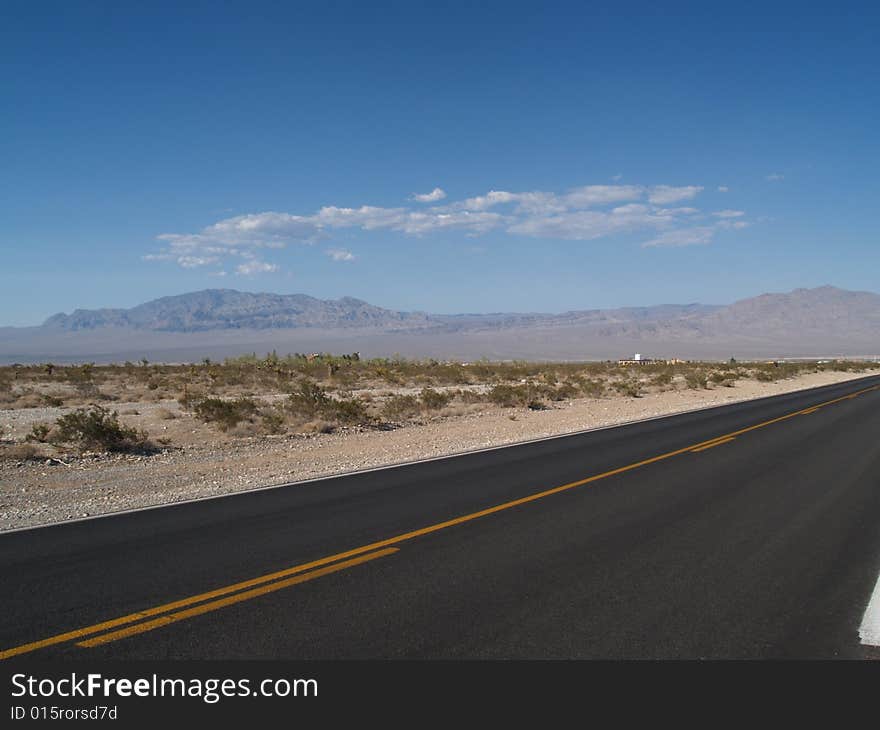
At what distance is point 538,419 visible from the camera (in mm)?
25266

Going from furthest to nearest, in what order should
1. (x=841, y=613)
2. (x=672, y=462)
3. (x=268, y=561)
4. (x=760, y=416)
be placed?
(x=760, y=416), (x=672, y=462), (x=268, y=561), (x=841, y=613)

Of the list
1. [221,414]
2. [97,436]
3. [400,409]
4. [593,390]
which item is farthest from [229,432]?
[593,390]

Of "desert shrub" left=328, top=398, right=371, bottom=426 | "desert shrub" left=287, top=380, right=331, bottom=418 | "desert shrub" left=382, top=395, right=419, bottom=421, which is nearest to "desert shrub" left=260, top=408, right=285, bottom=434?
"desert shrub" left=287, top=380, right=331, bottom=418

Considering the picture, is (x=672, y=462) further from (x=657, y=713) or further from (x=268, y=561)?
(x=657, y=713)

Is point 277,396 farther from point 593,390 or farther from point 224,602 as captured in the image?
point 224,602

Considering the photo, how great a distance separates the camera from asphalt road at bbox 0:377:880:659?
5301 millimetres

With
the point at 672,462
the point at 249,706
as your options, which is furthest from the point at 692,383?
the point at 249,706

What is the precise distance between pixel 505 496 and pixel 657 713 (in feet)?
21.0

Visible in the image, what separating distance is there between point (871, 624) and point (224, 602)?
5.11 metres

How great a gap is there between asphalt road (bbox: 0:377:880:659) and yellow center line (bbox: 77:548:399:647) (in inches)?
0.8

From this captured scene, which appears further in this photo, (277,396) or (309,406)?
(277,396)

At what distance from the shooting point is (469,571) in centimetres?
695

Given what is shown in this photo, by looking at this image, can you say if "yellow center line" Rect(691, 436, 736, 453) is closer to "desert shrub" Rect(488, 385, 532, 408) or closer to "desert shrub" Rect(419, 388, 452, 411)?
"desert shrub" Rect(419, 388, 452, 411)

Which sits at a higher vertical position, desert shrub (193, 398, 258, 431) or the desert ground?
desert shrub (193, 398, 258, 431)
